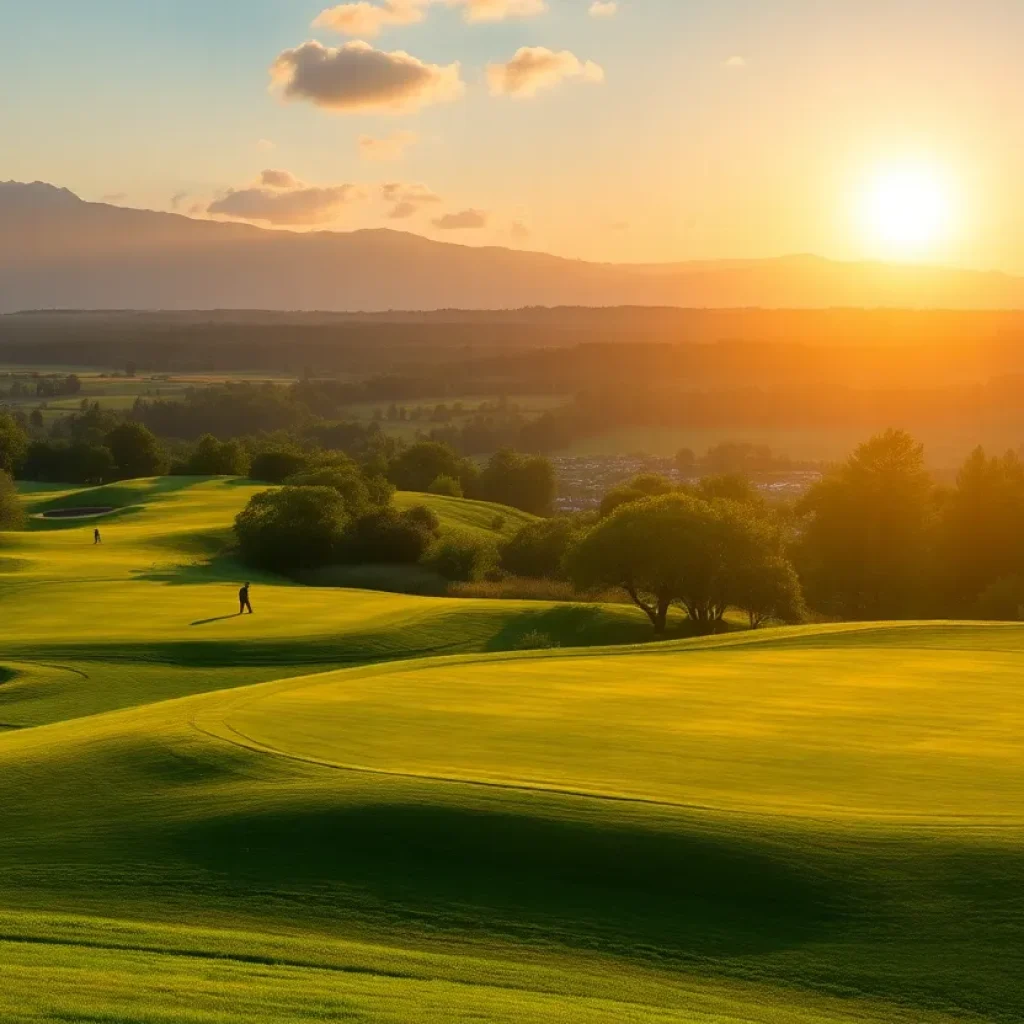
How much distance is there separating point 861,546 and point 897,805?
65.0 metres

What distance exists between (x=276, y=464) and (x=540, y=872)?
8895 cm

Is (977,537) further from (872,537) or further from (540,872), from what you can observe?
(540,872)

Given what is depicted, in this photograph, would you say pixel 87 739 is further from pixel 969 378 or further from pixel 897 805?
pixel 969 378

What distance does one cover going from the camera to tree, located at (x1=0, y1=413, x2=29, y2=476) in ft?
365

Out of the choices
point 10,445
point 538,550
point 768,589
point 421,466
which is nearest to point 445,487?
point 421,466

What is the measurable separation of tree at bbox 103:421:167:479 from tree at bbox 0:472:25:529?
1663 inches

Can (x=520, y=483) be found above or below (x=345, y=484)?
above

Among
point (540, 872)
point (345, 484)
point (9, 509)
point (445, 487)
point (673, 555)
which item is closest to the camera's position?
point (540, 872)

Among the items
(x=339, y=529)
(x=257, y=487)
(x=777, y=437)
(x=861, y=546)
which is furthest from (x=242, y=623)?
(x=777, y=437)

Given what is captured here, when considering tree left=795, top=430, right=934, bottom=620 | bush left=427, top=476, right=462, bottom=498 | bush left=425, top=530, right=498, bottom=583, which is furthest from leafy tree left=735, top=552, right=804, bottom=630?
bush left=427, top=476, right=462, bottom=498

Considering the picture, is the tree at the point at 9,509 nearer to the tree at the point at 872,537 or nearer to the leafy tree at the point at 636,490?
the leafy tree at the point at 636,490

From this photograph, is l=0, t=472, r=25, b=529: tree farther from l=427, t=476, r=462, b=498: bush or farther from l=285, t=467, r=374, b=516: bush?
l=427, t=476, r=462, b=498: bush

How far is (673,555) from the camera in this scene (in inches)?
1858

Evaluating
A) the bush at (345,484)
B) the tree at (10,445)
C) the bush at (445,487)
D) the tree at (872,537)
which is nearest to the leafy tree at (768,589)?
the tree at (872,537)
